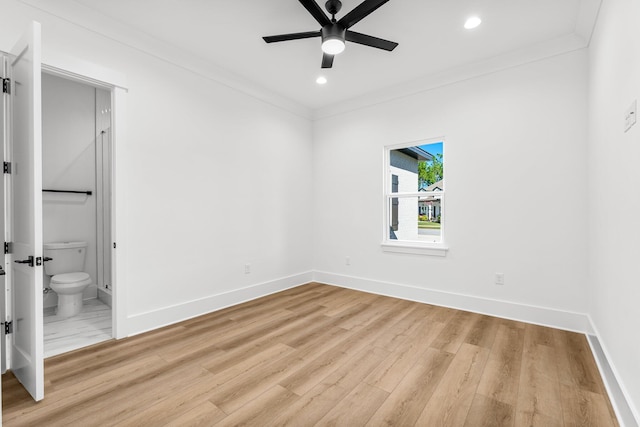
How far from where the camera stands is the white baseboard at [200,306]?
3.00 m

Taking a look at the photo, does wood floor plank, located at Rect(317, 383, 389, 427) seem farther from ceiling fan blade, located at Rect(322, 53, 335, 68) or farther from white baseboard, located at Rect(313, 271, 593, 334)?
ceiling fan blade, located at Rect(322, 53, 335, 68)

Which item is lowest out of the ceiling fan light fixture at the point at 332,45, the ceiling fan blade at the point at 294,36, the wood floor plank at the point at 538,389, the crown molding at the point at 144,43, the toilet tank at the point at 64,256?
the wood floor plank at the point at 538,389

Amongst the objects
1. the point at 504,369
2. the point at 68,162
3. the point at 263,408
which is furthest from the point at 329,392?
the point at 68,162

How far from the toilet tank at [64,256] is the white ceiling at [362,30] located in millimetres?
2693

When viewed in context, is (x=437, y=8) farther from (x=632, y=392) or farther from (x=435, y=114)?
(x=632, y=392)

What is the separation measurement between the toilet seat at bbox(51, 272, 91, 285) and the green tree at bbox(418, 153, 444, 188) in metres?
4.27

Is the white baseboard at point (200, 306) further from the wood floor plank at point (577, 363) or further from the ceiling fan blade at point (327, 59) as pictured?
the wood floor plank at point (577, 363)

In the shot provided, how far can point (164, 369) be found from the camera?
7.59 feet

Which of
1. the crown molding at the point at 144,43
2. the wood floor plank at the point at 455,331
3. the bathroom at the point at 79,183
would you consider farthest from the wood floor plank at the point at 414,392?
the crown molding at the point at 144,43

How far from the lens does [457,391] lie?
6.68 ft

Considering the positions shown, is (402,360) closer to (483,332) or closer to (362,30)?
(483,332)

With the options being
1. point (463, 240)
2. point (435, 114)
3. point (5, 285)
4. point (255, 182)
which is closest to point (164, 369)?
point (5, 285)

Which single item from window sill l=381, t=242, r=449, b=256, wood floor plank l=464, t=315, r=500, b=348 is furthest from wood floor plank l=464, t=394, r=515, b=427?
window sill l=381, t=242, r=449, b=256

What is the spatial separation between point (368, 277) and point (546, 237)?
225 cm
